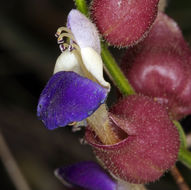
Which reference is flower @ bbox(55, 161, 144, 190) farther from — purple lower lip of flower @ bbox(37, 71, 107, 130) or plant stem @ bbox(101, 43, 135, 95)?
purple lower lip of flower @ bbox(37, 71, 107, 130)

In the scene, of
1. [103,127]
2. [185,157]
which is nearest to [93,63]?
[103,127]

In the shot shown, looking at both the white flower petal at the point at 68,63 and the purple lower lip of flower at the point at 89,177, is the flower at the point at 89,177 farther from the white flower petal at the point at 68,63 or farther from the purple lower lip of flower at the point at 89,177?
the white flower petal at the point at 68,63

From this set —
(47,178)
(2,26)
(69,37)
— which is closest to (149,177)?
(69,37)

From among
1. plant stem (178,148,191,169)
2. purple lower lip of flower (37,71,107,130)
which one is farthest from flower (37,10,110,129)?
plant stem (178,148,191,169)

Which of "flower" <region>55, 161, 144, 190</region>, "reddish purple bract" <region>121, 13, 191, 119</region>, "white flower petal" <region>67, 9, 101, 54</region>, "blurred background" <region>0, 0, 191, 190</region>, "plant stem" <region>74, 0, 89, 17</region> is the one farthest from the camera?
"blurred background" <region>0, 0, 191, 190</region>

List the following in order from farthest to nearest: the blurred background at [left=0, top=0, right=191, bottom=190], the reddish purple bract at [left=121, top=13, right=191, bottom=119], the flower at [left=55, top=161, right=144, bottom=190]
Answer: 1. the blurred background at [left=0, top=0, right=191, bottom=190]
2. the flower at [left=55, top=161, right=144, bottom=190]
3. the reddish purple bract at [left=121, top=13, right=191, bottom=119]

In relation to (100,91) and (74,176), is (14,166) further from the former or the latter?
(100,91)
